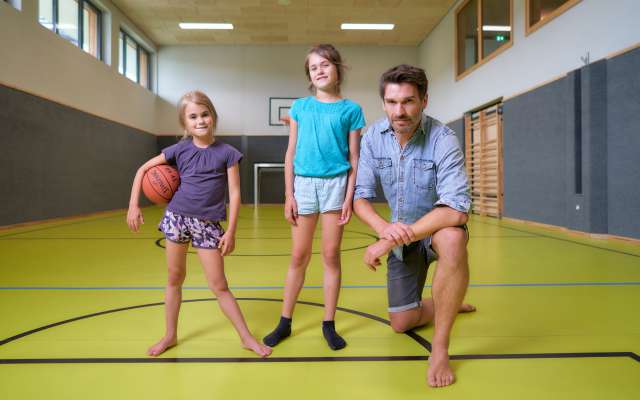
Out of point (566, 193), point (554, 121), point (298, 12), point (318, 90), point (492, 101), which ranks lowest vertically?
point (566, 193)

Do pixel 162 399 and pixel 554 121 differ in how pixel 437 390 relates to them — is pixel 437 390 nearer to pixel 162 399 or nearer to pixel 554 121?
pixel 162 399

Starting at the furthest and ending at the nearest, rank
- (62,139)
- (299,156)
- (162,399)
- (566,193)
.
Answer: (62,139)
(566,193)
(299,156)
(162,399)

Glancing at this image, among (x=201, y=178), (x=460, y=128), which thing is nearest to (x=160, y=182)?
(x=201, y=178)

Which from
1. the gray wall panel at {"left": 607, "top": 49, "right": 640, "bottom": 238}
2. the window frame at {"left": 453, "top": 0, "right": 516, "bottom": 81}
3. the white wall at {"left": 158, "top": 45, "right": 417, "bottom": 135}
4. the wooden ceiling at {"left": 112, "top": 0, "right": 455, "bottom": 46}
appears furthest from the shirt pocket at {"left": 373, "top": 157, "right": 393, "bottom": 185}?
the white wall at {"left": 158, "top": 45, "right": 417, "bottom": 135}

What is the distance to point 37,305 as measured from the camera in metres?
2.48

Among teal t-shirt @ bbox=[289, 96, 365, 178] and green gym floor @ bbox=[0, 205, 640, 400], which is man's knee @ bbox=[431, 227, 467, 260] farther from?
teal t-shirt @ bbox=[289, 96, 365, 178]

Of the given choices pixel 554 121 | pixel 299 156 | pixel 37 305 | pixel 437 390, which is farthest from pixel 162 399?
pixel 554 121

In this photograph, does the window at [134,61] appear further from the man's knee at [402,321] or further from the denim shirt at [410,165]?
the man's knee at [402,321]

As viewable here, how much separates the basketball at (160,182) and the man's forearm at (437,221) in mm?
940

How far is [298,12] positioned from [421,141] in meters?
8.85

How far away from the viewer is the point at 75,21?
8.42 metres

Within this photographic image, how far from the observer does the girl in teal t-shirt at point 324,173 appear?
1.99 meters

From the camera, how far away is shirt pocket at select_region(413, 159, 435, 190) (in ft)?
5.93

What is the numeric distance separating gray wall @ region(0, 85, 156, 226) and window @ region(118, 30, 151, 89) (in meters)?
1.61
